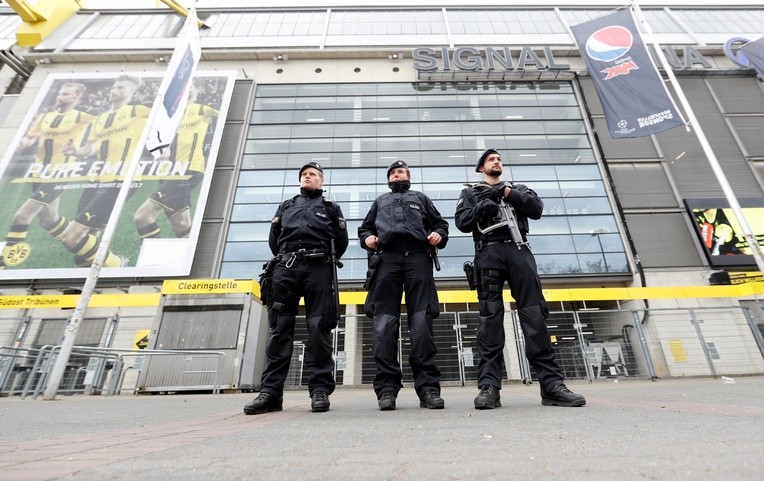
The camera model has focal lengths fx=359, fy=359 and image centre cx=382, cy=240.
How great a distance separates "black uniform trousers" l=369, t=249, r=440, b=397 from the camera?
102 inches

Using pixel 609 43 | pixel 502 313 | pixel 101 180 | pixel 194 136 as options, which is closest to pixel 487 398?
pixel 502 313

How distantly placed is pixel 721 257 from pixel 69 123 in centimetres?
2425

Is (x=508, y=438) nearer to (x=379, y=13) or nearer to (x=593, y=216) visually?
(x=593, y=216)

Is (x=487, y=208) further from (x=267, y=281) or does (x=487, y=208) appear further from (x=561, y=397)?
(x=267, y=281)

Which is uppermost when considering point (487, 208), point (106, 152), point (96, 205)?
point (106, 152)

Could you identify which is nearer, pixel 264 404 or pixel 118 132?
pixel 264 404

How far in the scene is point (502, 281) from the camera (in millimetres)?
2652

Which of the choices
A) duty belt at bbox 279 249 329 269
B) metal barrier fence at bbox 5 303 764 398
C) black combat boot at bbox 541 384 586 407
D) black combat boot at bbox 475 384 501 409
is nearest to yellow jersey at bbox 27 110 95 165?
metal barrier fence at bbox 5 303 764 398

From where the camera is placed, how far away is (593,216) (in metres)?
12.7

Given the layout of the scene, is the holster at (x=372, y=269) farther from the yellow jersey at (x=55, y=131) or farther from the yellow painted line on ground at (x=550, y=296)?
the yellow jersey at (x=55, y=131)

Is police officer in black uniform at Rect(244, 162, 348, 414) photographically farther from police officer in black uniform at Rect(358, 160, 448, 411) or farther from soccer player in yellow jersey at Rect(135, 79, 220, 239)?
soccer player in yellow jersey at Rect(135, 79, 220, 239)

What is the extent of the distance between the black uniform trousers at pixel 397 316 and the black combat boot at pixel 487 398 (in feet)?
1.14

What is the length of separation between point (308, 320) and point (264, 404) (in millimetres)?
641

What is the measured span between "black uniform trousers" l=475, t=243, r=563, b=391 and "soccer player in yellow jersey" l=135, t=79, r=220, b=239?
11.7 m
